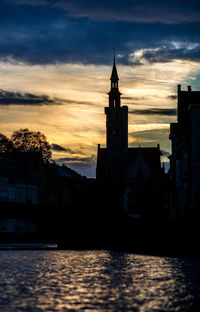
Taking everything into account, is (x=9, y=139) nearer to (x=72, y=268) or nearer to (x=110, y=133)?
(x=110, y=133)

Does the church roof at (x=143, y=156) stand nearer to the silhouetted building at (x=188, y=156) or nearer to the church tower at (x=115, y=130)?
the church tower at (x=115, y=130)

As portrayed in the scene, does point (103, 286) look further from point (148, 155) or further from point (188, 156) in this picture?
point (148, 155)

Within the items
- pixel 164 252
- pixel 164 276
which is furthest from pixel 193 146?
pixel 164 276

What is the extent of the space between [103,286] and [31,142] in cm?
10507

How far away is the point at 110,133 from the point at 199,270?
5074 inches

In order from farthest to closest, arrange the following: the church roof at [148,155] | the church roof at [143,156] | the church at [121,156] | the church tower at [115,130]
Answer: the church roof at [148,155] → the church roof at [143,156] → the church tower at [115,130] → the church at [121,156]

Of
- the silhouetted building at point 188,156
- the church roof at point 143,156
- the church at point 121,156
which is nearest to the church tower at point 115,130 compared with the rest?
the church at point 121,156

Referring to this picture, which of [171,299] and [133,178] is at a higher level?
[133,178]

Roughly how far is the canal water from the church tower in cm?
11904

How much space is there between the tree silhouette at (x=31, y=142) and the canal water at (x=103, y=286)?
3471 inches

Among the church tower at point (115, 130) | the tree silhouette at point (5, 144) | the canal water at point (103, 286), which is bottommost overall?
the canal water at point (103, 286)

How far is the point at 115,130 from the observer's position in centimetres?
16562

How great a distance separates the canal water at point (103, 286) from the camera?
25.0 metres

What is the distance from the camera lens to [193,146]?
197 feet
